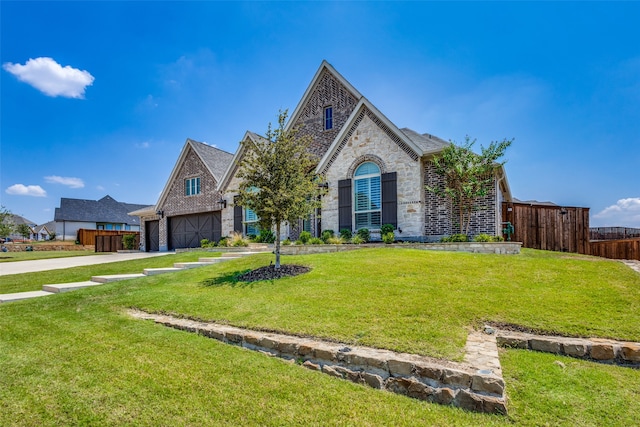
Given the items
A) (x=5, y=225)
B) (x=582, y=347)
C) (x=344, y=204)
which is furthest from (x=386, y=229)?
(x=5, y=225)

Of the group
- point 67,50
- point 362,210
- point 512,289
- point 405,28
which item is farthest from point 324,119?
point 512,289

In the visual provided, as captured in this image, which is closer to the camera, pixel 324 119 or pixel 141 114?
pixel 141 114

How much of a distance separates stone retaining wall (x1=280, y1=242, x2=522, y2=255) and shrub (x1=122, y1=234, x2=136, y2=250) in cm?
1853

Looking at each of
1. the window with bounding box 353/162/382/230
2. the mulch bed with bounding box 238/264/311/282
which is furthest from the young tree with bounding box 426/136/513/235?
the mulch bed with bounding box 238/264/311/282

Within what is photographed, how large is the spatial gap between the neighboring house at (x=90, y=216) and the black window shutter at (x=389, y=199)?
4145 centimetres

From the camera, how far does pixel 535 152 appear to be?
1333 cm

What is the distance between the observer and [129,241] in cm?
2647

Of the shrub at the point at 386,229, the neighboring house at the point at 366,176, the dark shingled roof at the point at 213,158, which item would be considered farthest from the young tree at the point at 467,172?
the dark shingled roof at the point at 213,158

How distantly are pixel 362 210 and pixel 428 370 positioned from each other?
38.0 ft

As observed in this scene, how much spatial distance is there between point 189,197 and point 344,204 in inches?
515

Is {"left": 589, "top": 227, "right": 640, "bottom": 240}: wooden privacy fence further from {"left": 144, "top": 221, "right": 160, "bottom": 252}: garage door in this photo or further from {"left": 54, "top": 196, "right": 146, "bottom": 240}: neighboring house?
{"left": 54, "top": 196, "right": 146, "bottom": 240}: neighboring house

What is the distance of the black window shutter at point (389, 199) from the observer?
14109 mm

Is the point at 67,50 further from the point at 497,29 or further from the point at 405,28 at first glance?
the point at 497,29

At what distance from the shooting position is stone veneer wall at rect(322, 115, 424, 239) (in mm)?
13711
